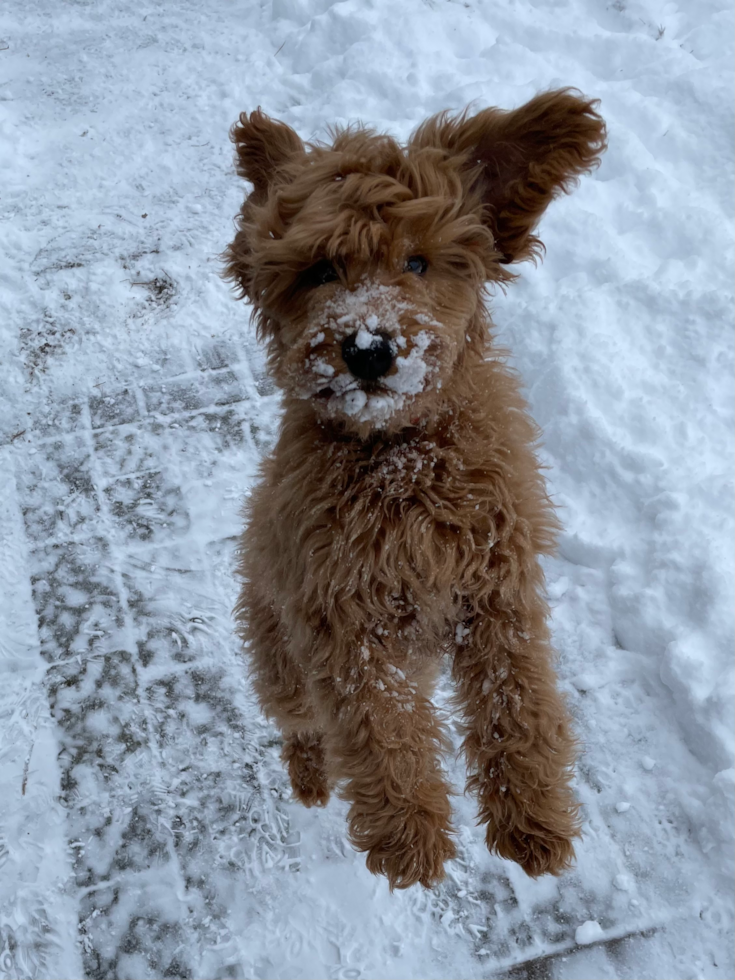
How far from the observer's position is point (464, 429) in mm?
2459

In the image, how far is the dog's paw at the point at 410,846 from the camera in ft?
7.47

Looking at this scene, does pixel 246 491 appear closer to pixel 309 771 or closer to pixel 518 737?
pixel 309 771

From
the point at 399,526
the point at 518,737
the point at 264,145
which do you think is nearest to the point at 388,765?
the point at 518,737

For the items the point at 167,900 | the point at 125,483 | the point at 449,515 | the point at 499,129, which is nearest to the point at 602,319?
the point at 499,129

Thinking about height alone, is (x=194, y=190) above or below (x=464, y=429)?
below

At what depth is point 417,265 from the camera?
2.28 metres

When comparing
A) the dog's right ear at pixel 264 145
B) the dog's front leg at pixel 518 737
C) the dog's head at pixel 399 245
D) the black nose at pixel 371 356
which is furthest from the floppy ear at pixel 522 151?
the dog's front leg at pixel 518 737

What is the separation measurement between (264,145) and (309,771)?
2.38 metres

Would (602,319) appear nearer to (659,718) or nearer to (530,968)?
(659,718)

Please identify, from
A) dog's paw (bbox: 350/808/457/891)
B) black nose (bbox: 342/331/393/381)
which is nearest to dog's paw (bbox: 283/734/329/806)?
dog's paw (bbox: 350/808/457/891)

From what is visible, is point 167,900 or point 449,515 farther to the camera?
point 167,900

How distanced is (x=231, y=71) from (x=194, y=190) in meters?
1.34

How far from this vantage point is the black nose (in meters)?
2.04

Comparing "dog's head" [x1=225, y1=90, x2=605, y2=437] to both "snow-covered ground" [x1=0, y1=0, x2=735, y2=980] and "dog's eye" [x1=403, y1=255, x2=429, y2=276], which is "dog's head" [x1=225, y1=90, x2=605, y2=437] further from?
"snow-covered ground" [x1=0, y1=0, x2=735, y2=980]
